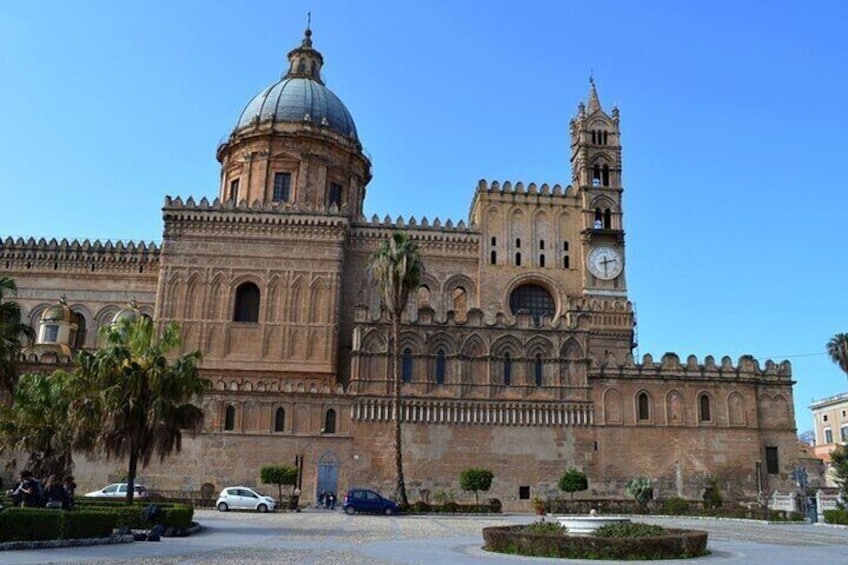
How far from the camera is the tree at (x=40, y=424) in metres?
28.0

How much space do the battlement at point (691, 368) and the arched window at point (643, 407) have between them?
1.02m

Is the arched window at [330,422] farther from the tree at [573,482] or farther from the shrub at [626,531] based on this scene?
the shrub at [626,531]

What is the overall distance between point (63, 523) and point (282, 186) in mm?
35971

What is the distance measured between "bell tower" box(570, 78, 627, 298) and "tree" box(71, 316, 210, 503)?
93.1 ft

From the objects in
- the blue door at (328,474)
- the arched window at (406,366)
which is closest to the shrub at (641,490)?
the arched window at (406,366)

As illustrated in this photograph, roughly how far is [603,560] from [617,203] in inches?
1400

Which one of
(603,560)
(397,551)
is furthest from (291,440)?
(603,560)

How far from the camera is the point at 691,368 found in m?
40.8

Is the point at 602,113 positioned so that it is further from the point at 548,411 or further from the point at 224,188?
the point at 224,188

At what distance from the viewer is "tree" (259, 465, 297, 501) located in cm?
3541

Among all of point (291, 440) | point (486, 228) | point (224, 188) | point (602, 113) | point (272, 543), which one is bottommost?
point (272, 543)

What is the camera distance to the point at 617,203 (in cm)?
4850

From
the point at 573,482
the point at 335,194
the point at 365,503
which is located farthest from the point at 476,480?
the point at 335,194

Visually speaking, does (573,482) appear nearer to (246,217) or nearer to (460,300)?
(460,300)
